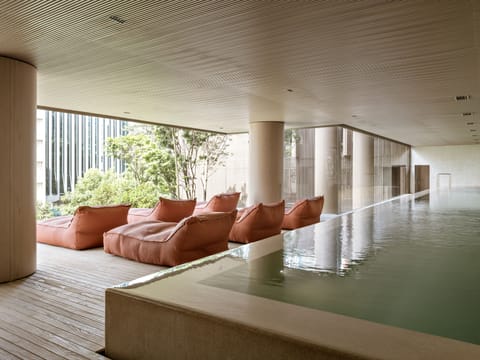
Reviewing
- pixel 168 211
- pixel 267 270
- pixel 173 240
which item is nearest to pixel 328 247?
pixel 267 270

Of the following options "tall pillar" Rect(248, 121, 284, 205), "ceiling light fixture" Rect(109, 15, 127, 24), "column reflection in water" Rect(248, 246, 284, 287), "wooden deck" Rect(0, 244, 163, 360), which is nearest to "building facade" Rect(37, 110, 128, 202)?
"tall pillar" Rect(248, 121, 284, 205)

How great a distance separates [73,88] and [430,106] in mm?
6461

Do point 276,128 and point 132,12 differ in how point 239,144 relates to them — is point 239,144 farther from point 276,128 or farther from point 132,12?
point 132,12

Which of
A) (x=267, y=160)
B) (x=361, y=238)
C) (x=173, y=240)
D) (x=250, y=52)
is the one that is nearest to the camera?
(x=361, y=238)

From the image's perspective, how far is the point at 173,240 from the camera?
15.2 feet

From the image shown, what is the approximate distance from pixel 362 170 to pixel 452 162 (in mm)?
6606

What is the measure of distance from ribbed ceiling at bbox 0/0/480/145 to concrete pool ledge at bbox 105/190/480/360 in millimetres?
2250

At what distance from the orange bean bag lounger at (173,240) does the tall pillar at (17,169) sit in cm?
→ 112

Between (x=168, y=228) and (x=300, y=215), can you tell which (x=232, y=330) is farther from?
(x=300, y=215)

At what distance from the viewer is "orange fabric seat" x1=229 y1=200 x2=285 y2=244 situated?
6.40 meters

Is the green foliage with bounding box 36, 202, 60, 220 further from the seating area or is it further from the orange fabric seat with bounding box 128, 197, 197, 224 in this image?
the orange fabric seat with bounding box 128, 197, 197, 224

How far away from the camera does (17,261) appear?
423 cm

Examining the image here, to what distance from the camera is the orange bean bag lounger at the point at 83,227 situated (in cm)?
575

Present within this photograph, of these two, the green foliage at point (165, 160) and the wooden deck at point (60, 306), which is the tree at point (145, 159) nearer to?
the green foliage at point (165, 160)
